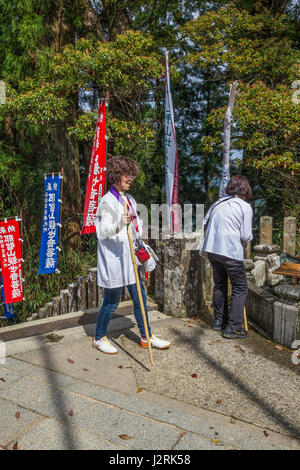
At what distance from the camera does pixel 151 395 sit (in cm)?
277

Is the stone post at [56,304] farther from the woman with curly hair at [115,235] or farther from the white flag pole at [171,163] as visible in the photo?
the woman with curly hair at [115,235]

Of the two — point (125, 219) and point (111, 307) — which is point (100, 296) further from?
point (125, 219)

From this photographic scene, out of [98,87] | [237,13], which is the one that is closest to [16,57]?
[98,87]

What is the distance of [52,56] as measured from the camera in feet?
27.9

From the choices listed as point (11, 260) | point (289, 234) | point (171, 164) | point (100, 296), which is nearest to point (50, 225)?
point (11, 260)

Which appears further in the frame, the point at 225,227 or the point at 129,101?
the point at 129,101

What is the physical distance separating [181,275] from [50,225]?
4354 mm

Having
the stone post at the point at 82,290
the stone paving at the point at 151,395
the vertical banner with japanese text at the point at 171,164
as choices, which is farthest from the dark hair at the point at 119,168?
the vertical banner with japanese text at the point at 171,164

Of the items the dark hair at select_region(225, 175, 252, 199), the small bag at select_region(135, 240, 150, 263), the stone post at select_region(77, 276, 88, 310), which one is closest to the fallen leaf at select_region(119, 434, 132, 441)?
the small bag at select_region(135, 240, 150, 263)

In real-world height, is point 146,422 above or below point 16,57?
below

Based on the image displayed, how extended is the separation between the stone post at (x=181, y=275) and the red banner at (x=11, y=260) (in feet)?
14.4
